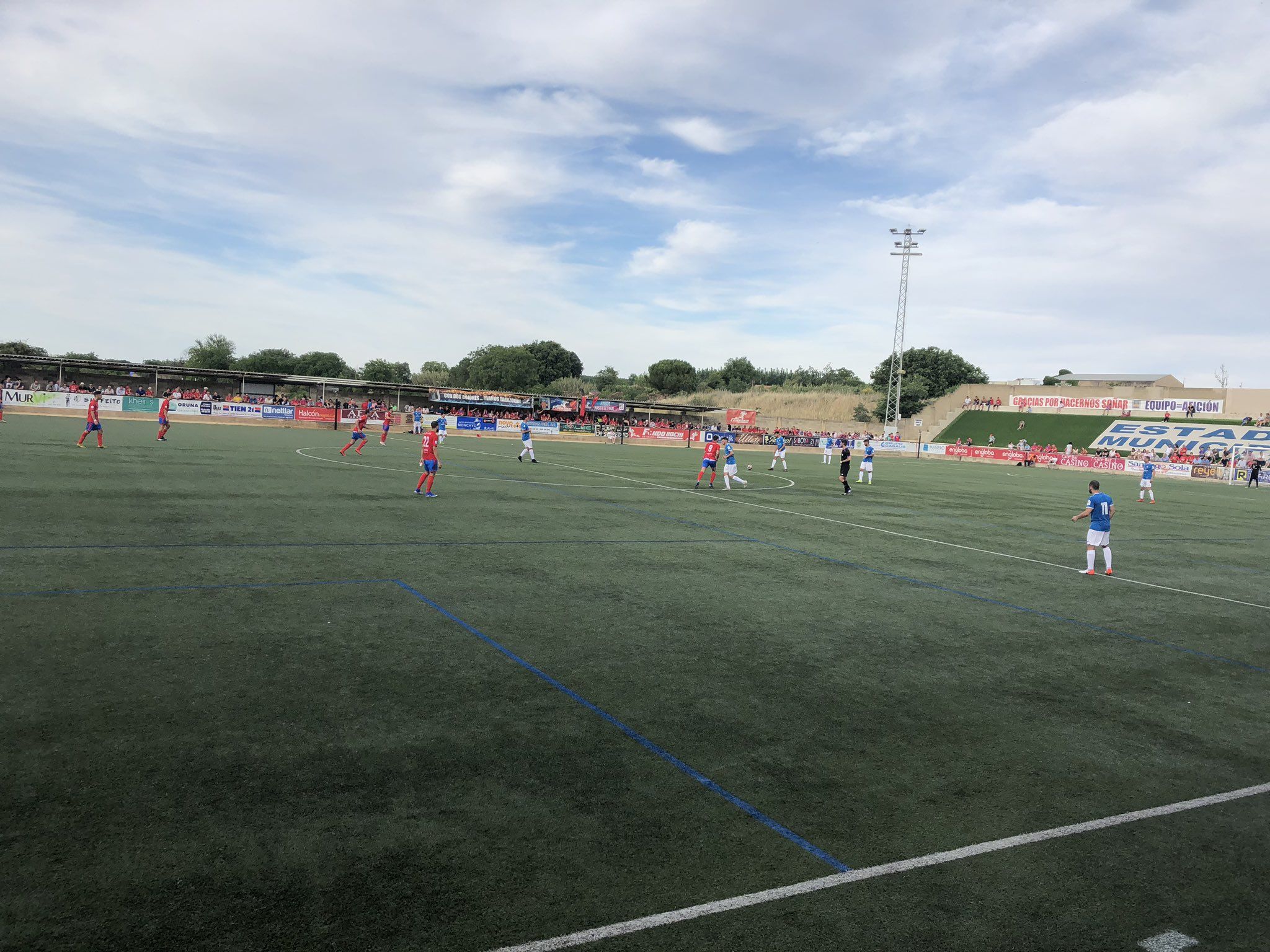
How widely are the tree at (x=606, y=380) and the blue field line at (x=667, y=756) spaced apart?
11313cm

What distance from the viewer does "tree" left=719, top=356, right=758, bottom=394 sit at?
138250 millimetres

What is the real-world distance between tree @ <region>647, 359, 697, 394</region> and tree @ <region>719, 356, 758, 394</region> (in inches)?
228

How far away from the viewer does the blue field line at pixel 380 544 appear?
11891 mm

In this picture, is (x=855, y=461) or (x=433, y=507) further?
(x=855, y=461)

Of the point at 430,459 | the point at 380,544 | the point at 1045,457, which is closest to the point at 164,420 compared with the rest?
the point at 430,459

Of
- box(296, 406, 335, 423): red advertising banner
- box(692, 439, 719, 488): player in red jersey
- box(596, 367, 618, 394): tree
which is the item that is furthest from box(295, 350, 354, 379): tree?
box(692, 439, 719, 488): player in red jersey

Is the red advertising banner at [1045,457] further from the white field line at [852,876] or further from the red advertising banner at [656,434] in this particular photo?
the white field line at [852,876]

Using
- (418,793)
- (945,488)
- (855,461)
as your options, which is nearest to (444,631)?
(418,793)

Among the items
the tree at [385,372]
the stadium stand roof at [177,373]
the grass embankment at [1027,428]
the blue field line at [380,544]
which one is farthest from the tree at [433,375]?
the blue field line at [380,544]

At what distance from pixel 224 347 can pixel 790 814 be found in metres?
154

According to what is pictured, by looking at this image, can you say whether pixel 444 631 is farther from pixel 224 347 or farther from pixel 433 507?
pixel 224 347

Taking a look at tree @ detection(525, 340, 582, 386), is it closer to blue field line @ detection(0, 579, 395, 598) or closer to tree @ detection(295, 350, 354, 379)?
tree @ detection(295, 350, 354, 379)

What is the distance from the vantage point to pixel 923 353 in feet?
357

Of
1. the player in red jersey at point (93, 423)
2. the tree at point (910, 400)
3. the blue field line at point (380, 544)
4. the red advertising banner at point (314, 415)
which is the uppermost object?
the tree at point (910, 400)
